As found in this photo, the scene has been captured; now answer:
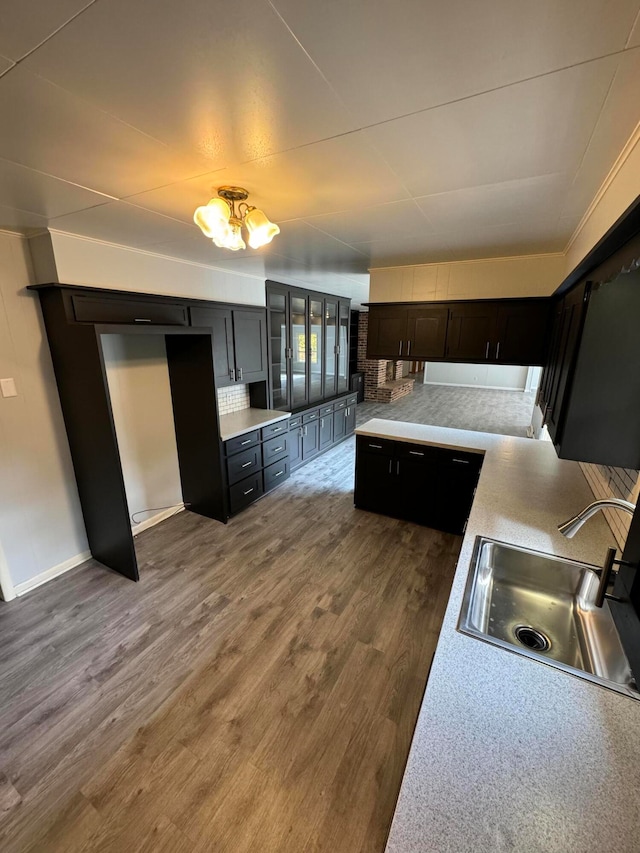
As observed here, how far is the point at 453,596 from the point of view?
136 centimetres

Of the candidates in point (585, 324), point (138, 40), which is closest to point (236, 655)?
point (585, 324)

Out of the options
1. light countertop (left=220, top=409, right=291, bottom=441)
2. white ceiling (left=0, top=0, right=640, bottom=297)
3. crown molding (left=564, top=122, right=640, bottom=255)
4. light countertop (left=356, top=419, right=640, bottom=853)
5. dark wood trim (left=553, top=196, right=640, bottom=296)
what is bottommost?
light countertop (left=356, top=419, right=640, bottom=853)

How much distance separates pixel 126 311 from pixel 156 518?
77.8 inches

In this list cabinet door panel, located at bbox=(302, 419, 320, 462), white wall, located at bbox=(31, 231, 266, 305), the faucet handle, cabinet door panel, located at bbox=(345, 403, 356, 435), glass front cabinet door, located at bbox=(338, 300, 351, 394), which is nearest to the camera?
the faucet handle

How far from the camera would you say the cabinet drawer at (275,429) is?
3.86 metres

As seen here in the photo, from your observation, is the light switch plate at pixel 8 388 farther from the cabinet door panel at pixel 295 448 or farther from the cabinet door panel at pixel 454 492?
the cabinet door panel at pixel 454 492

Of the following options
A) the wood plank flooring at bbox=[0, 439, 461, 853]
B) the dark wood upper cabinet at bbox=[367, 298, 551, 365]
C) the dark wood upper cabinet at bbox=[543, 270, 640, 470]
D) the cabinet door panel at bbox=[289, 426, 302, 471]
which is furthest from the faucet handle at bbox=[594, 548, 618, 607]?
the cabinet door panel at bbox=[289, 426, 302, 471]

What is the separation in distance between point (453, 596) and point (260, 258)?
2.96 m

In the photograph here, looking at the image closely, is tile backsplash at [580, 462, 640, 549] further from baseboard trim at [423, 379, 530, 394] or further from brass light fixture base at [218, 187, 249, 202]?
baseboard trim at [423, 379, 530, 394]

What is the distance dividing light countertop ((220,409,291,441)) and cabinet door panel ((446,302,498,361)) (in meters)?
2.01

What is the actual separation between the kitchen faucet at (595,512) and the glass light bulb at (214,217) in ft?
5.94

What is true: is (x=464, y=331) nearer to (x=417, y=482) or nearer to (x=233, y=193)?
(x=417, y=482)

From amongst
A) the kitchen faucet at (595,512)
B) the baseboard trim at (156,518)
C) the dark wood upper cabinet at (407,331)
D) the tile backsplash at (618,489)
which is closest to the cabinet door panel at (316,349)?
the dark wood upper cabinet at (407,331)

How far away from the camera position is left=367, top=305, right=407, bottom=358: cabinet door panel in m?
3.34
